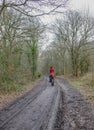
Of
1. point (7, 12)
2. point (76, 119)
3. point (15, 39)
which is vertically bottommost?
point (76, 119)

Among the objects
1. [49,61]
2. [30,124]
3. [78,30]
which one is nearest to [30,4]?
[30,124]

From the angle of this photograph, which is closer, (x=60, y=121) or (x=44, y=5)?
(x=60, y=121)

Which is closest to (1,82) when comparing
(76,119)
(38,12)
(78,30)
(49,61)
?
(38,12)

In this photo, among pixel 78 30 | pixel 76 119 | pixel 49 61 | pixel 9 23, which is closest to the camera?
pixel 76 119

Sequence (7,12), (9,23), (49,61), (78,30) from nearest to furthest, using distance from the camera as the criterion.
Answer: (7,12) → (9,23) → (78,30) → (49,61)

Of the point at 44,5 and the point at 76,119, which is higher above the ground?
the point at 44,5

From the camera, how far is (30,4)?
12.8 metres

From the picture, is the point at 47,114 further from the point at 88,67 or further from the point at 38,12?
the point at 88,67

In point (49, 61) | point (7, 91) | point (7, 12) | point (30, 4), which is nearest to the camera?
point (30, 4)

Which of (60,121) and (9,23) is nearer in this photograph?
(60,121)

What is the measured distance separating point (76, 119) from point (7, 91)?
862 centimetres

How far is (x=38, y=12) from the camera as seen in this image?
13.5 metres

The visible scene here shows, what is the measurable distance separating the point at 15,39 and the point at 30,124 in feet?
53.0

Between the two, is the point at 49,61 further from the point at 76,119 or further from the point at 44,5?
the point at 76,119
